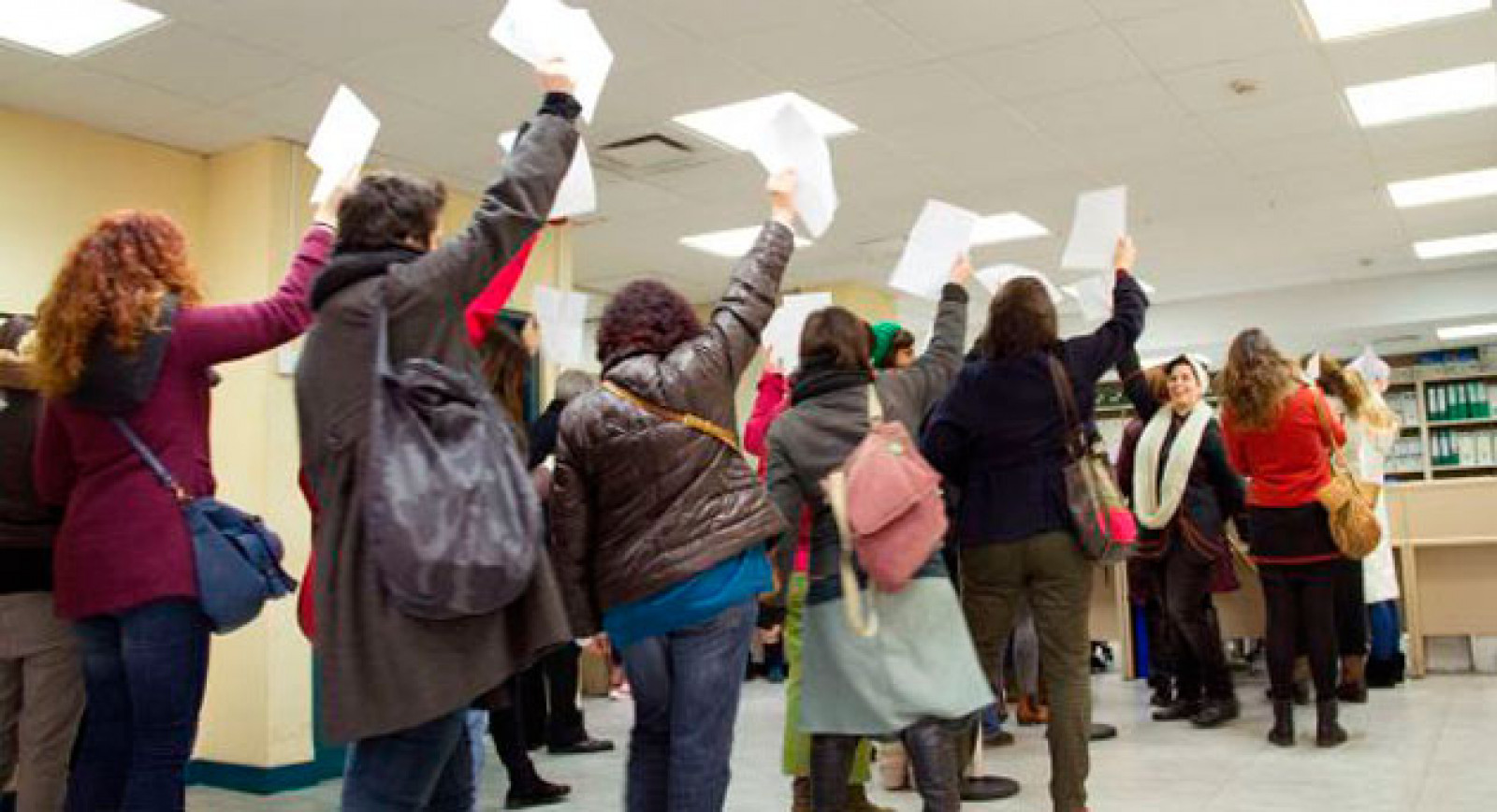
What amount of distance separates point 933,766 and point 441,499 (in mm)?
1536

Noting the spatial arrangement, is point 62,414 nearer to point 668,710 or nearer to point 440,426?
point 440,426

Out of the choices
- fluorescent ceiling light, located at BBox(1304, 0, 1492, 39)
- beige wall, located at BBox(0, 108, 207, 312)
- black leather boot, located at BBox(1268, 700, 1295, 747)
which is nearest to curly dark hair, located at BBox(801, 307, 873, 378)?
black leather boot, located at BBox(1268, 700, 1295, 747)

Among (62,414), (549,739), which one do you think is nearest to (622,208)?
(549,739)

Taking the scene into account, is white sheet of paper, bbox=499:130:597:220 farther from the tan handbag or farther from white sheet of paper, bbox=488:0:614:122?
the tan handbag

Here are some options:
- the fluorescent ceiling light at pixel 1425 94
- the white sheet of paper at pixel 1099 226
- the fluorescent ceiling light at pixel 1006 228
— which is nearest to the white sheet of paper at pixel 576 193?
the white sheet of paper at pixel 1099 226

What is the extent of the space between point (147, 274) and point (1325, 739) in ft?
13.0

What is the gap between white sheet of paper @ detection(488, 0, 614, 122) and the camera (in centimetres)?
203

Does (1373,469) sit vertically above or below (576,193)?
below

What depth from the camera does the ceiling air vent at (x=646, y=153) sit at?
5738mm

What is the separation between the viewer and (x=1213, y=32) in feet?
15.5

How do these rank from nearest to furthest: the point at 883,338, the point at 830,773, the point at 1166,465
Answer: the point at 830,773
the point at 883,338
the point at 1166,465

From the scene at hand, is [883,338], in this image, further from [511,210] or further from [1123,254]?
[511,210]

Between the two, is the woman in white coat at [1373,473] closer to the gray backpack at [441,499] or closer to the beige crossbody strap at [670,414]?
the beige crossbody strap at [670,414]

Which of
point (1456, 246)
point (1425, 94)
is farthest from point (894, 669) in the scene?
point (1456, 246)
